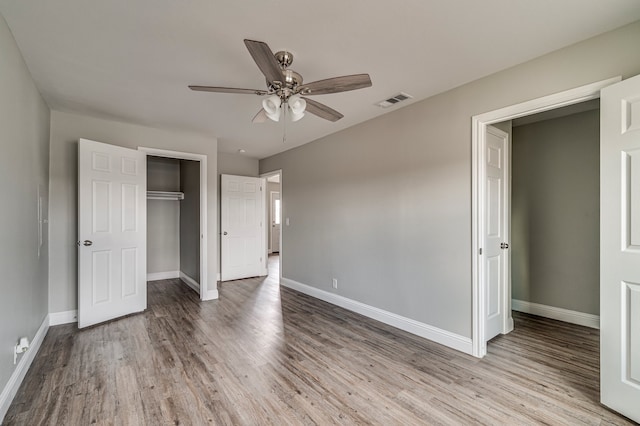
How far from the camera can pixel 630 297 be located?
180 cm

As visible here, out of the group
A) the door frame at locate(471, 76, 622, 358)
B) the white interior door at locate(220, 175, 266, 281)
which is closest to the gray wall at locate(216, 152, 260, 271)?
the white interior door at locate(220, 175, 266, 281)

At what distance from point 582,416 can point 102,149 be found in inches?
198

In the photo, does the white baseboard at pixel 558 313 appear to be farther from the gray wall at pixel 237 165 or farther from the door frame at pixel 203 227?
the gray wall at pixel 237 165

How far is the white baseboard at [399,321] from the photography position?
2779 mm

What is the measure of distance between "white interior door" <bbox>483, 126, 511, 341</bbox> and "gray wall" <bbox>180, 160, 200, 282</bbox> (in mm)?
4249

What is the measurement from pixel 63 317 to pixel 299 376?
3.09 meters

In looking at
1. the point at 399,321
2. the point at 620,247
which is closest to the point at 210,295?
the point at 399,321

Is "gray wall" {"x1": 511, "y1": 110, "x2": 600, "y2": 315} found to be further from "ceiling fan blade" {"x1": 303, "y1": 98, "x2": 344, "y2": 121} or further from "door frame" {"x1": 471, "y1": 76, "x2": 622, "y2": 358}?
"ceiling fan blade" {"x1": 303, "y1": 98, "x2": 344, "y2": 121}

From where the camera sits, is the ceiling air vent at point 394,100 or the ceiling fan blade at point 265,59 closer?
the ceiling fan blade at point 265,59

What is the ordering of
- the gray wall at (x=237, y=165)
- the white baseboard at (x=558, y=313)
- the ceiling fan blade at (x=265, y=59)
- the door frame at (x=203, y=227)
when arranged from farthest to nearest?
the gray wall at (x=237, y=165)
the door frame at (x=203, y=227)
the white baseboard at (x=558, y=313)
the ceiling fan blade at (x=265, y=59)

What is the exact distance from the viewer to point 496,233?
9.83 feet

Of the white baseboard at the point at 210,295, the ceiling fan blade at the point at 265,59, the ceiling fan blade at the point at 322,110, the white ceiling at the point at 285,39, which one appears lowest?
the white baseboard at the point at 210,295

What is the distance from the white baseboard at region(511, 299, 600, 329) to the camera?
10.9 feet

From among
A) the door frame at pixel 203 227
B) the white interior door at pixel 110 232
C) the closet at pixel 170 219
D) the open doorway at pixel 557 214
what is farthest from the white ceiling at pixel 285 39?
the closet at pixel 170 219
